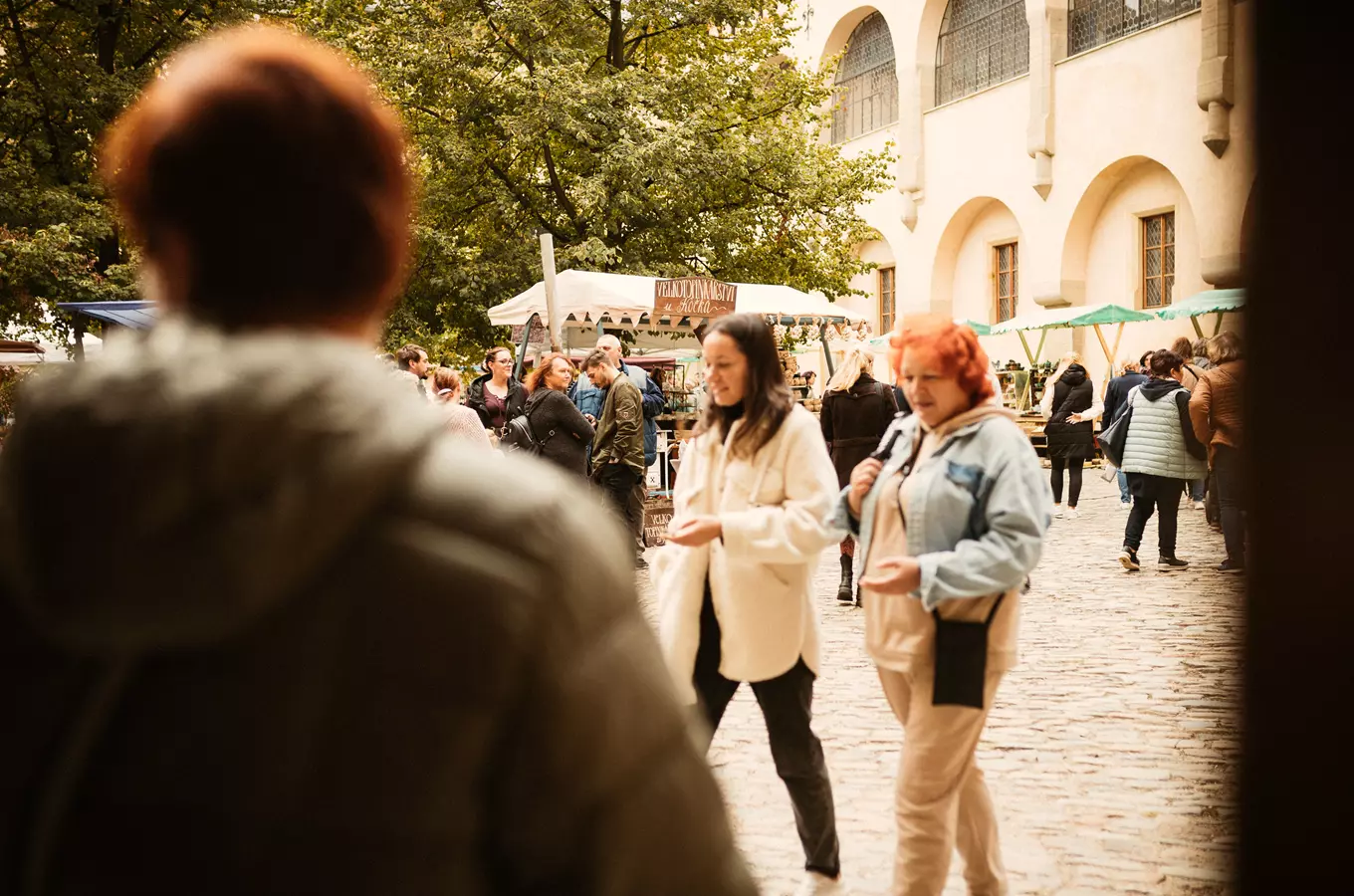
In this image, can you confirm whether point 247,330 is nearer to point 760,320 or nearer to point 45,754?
point 45,754

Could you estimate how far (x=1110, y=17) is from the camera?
3117 centimetres

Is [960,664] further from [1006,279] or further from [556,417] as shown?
[1006,279]

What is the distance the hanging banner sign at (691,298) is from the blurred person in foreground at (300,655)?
13.1 meters

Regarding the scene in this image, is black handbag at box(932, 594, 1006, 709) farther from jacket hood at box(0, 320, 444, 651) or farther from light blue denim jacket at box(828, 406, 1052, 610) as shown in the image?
jacket hood at box(0, 320, 444, 651)

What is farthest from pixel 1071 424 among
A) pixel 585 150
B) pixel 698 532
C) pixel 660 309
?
pixel 698 532

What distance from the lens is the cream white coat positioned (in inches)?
165

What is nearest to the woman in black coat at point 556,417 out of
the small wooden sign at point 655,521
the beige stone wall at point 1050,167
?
the small wooden sign at point 655,521

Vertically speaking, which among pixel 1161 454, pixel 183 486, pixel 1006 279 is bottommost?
pixel 1161 454

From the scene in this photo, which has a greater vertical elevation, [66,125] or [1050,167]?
[1050,167]

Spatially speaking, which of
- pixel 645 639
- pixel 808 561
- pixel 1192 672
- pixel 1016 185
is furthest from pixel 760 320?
pixel 1016 185

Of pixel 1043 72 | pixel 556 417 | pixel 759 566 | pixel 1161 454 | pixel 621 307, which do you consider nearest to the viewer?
pixel 759 566

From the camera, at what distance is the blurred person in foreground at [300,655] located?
1.07 meters

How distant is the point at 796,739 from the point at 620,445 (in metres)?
7.06

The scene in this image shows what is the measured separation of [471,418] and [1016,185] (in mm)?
27642
